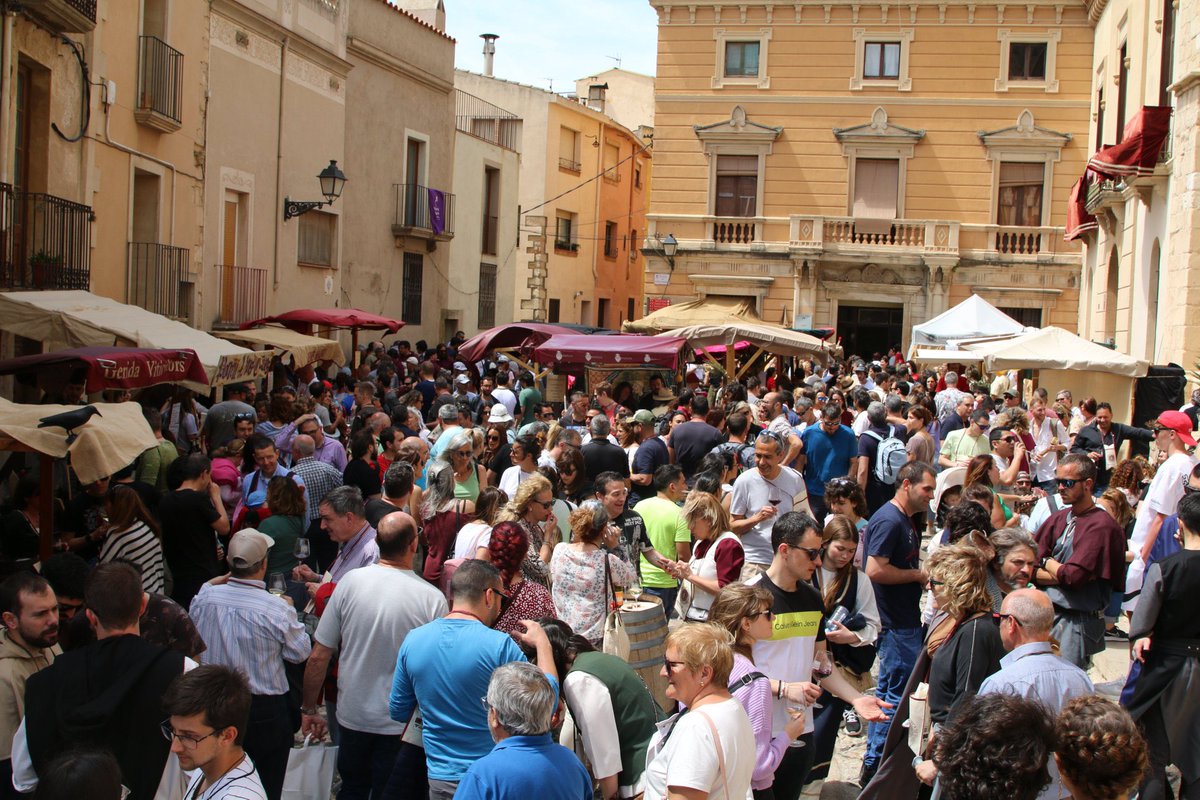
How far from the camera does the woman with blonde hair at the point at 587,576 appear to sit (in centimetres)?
608

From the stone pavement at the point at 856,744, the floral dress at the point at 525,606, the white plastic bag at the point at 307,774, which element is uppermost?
the floral dress at the point at 525,606

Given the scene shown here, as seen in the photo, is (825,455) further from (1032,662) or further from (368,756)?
(368,756)

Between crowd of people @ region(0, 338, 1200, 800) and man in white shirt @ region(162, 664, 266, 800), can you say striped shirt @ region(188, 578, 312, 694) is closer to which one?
crowd of people @ region(0, 338, 1200, 800)

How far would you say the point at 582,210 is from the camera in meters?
38.4

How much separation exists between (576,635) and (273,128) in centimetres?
1588

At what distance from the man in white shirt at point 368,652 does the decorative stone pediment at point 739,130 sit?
26.0 m

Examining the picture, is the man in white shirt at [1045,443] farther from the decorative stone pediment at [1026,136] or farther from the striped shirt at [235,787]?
the decorative stone pediment at [1026,136]

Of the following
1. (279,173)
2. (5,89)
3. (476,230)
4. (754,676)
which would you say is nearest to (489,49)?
(476,230)

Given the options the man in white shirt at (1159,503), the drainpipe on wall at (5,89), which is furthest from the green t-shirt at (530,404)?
the man in white shirt at (1159,503)

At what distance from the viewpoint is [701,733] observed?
Result: 3.80 metres

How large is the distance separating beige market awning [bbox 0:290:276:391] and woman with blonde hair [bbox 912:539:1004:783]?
7.63 meters

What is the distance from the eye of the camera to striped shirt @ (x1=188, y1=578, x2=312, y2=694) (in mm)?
5062

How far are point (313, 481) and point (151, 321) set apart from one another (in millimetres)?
3981

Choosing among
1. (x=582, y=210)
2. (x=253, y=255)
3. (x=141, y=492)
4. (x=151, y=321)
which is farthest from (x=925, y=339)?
(x=582, y=210)
